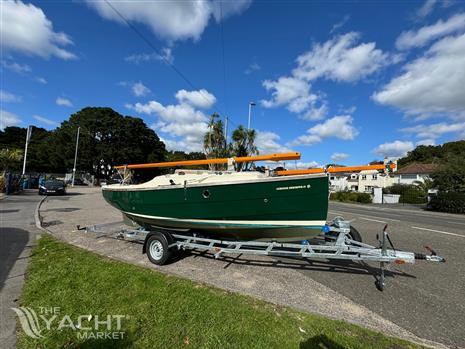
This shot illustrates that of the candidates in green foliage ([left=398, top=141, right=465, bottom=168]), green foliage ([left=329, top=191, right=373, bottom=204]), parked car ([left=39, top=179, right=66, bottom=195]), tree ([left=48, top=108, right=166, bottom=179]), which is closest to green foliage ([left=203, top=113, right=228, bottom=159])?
parked car ([left=39, top=179, right=66, bottom=195])

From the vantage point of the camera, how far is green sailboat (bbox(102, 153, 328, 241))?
446cm

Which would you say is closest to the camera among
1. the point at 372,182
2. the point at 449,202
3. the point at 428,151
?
the point at 449,202

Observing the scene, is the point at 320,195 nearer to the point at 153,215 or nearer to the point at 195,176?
the point at 195,176

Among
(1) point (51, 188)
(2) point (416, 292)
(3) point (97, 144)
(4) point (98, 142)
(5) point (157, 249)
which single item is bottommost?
(2) point (416, 292)

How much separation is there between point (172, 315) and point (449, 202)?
26.1 metres

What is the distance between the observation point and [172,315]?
10.3ft

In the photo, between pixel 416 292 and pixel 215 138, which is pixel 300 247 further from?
pixel 215 138

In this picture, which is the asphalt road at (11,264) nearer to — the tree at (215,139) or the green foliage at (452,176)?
the tree at (215,139)

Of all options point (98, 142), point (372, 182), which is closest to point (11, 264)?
point (98, 142)

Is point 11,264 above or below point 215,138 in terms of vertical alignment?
below

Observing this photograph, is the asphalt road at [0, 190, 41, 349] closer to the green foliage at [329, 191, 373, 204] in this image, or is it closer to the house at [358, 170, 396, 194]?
the green foliage at [329, 191, 373, 204]

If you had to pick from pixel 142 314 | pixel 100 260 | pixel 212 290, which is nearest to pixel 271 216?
pixel 212 290

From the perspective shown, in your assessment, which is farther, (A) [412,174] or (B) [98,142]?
(A) [412,174]

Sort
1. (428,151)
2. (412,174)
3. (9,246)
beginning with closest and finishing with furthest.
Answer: (9,246), (412,174), (428,151)
